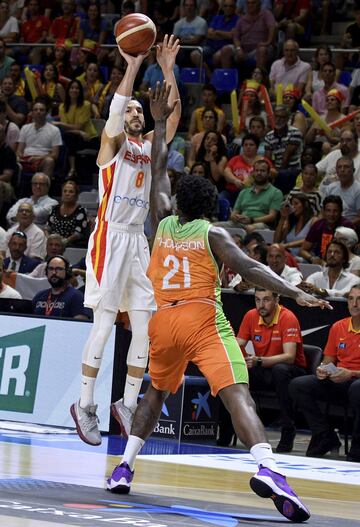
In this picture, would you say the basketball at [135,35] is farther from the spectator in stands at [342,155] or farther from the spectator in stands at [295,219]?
the spectator in stands at [342,155]

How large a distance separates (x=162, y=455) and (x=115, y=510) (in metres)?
3.29

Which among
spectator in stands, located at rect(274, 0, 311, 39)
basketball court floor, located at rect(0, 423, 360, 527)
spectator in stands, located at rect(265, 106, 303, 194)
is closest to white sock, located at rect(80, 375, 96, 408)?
basketball court floor, located at rect(0, 423, 360, 527)

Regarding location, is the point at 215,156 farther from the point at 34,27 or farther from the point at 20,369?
the point at 34,27

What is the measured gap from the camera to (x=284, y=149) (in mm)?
15750

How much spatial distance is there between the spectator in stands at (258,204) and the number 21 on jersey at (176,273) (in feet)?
24.3

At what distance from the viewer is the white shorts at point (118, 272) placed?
9086 mm

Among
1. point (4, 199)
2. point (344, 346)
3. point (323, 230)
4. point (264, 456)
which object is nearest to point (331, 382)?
point (344, 346)

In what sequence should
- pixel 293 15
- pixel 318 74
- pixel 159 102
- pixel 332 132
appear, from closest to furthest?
pixel 159 102, pixel 332 132, pixel 318 74, pixel 293 15

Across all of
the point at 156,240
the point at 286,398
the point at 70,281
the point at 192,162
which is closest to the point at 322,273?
the point at 286,398

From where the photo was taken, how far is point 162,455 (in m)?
10.0

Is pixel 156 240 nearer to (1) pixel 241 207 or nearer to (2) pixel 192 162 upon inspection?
(1) pixel 241 207

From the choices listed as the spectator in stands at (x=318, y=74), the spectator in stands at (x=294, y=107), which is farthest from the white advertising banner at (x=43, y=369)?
the spectator in stands at (x=318, y=74)

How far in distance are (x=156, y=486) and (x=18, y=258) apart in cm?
710

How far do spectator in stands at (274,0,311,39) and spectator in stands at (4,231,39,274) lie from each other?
5.83 m
